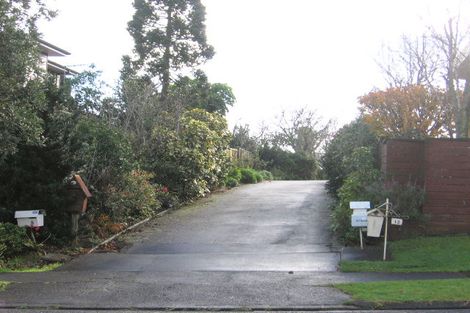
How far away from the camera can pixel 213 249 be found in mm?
12633

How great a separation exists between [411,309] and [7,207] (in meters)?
9.19

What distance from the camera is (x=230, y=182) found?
2623 cm

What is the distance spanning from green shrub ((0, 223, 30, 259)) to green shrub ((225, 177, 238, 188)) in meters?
14.6

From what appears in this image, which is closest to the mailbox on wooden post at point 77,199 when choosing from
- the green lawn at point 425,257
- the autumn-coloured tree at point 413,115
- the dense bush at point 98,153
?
the dense bush at point 98,153

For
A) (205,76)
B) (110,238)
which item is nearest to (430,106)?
(110,238)

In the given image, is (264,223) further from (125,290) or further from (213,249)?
(125,290)

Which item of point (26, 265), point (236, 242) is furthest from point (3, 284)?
point (236, 242)

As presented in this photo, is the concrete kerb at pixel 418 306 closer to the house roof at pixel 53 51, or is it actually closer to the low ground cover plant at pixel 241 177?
the low ground cover plant at pixel 241 177

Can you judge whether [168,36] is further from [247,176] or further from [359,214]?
[359,214]

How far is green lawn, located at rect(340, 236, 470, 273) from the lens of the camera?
991 centimetres

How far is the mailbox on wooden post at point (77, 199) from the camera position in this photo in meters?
12.9

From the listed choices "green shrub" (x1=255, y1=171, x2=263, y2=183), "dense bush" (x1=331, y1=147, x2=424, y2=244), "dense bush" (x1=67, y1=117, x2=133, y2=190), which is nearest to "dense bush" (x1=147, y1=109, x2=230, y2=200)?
"dense bush" (x1=67, y1=117, x2=133, y2=190)

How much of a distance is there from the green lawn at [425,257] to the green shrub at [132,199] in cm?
664

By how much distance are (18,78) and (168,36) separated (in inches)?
888
